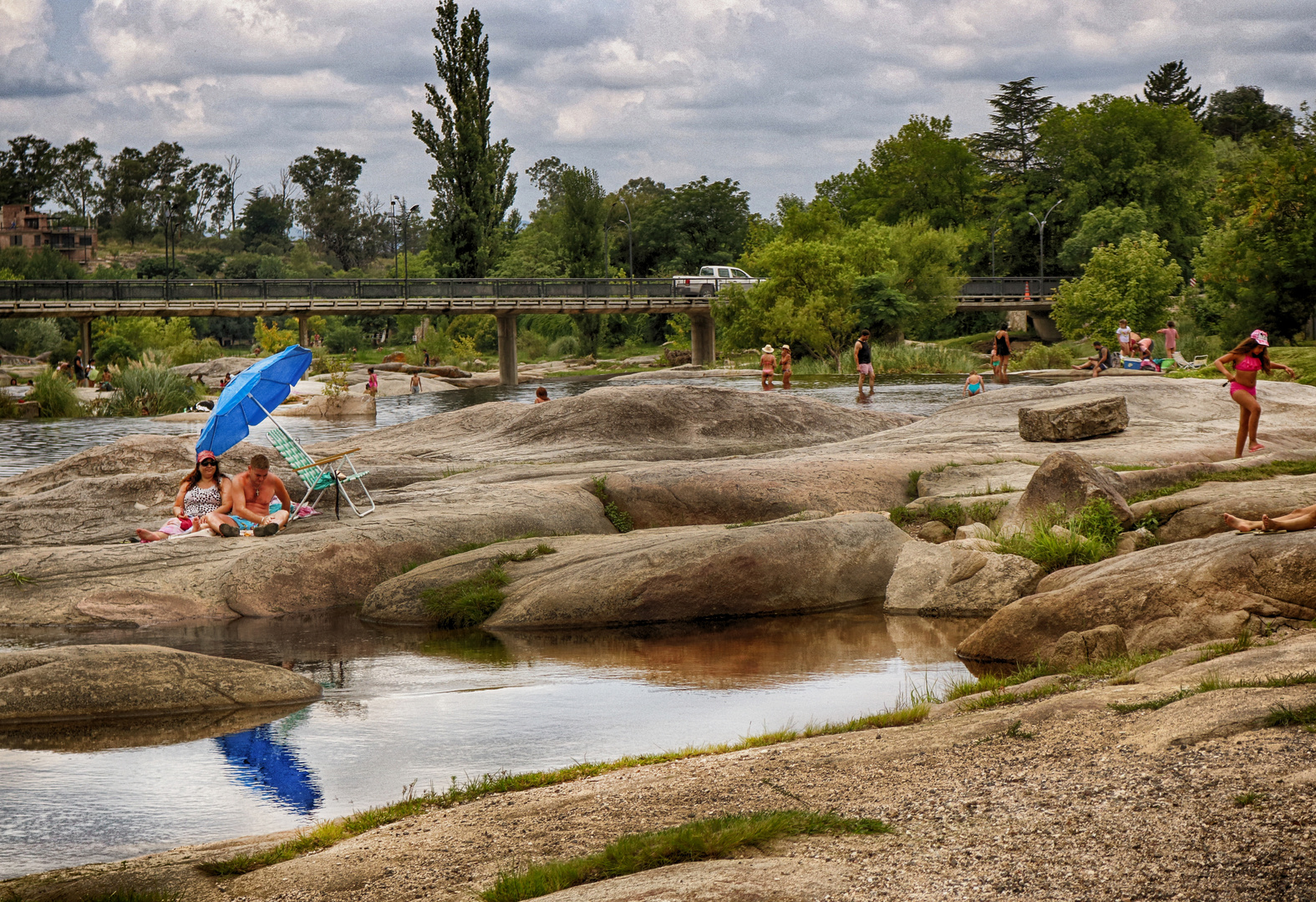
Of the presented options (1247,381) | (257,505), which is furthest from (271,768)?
(1247,381)

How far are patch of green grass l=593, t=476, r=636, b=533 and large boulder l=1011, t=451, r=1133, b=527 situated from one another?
4.68 m

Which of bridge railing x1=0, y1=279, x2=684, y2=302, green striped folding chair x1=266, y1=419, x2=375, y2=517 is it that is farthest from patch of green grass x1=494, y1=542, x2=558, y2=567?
bridge railing x1=0, y1=279, x2=684, y2=302

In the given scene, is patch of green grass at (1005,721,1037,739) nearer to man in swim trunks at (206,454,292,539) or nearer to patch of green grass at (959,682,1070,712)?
patch of green grass at (959,682,1070,712)

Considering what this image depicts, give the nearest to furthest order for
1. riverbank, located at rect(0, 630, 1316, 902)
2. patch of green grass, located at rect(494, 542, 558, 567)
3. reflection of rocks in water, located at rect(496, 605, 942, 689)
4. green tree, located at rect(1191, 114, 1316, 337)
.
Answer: riverbank, located at rect(0, 630, 1316, 902)
reflection of rocks in water, located at rect(496, 605, 942, 689)
patch of green grass, located at rect(494, 542, 558, 567)
green tree, located at rect(1191, 114, 1316, 337)

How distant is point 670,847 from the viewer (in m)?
5.16

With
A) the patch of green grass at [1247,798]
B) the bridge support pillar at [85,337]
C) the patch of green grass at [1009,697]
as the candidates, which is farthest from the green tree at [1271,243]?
the bridge support pillar at [85,337]

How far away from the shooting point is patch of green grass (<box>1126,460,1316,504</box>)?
13281mm

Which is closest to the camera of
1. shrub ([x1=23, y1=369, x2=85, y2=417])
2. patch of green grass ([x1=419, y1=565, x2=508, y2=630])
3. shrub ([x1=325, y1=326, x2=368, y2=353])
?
patch of green grass ([x1=419, y1=565, x2=508, y2=630])

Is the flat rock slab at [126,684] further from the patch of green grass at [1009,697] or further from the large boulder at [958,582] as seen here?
the large boulder at [958,582]

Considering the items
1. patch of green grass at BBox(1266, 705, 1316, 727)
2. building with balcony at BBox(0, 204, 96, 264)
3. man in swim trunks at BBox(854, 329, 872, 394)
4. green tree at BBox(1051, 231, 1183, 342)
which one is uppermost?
building with balcony at BBox(0, 204, 96, 264)

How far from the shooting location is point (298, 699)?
9.38 metres

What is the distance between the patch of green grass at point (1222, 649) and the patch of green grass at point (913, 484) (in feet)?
26.6

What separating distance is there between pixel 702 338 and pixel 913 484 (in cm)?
5330

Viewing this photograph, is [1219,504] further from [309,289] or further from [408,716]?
[309,289]
